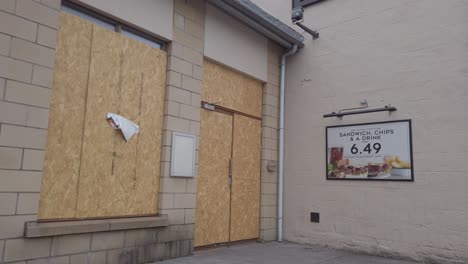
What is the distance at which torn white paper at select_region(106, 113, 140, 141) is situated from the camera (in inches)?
204

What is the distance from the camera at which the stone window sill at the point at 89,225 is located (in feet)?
13.8

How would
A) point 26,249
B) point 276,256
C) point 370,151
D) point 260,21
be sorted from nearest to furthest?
point 26,249 → point 276,256 → point 370,151 → point 260,21

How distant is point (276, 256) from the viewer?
6.27 m

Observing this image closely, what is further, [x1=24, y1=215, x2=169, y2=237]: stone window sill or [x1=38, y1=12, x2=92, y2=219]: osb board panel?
[x1=38, y1=12, x2=92, y2=219]: osb board panel

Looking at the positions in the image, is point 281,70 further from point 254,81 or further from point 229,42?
point 229,42

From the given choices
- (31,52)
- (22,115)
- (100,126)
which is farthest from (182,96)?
(22,115)

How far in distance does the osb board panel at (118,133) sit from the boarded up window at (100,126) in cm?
1

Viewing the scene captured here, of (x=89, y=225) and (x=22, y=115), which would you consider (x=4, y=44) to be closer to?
(x=22, y=115)

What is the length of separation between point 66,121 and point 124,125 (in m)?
0.80

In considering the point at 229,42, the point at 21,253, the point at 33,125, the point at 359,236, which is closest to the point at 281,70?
the point at 229,42

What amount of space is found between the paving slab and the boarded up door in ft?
1.12

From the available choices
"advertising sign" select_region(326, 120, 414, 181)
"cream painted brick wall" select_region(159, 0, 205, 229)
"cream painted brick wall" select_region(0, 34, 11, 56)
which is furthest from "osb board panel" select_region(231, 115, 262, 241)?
A: "cream painted brick wall" select_region(0, 34, 11, 56)

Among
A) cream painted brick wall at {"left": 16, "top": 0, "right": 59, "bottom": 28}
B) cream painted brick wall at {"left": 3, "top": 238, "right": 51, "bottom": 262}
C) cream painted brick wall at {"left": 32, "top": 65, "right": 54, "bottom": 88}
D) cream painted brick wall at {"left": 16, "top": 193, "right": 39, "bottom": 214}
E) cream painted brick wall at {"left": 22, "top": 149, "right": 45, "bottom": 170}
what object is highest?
cream painted brick wall at {"left": 16, "top": 0, "right": 59, "bottom": 28}

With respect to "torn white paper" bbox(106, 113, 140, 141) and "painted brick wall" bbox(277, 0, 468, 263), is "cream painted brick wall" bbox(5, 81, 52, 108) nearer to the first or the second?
"torn white paper" bbox(106, 113, 140, 141)
